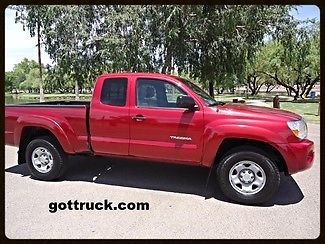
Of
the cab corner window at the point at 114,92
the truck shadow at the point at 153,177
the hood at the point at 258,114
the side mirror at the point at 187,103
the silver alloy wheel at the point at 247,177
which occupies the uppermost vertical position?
the cab corner window at the point at 114,92

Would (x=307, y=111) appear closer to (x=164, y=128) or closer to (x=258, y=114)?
(x=258, y=114)

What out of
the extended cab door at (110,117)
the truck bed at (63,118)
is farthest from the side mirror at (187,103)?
the truck bed at (63,118)

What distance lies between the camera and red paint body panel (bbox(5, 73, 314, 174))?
401cm

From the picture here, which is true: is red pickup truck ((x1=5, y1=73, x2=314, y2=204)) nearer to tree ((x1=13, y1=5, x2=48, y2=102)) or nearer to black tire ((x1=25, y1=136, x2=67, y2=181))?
black tire ((x1=25, y1=136, x2=67, y2=181))

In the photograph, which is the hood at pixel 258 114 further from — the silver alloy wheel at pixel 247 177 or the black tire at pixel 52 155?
the black tire at pixel 52 155

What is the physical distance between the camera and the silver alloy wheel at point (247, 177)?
13.5 ft

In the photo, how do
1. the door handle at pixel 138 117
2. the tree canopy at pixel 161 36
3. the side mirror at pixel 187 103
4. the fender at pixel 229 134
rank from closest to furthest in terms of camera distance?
the fender at pixel 229 134 → the side mirror at pixel 187 103 → the door handle at pixel 138 117 → the tree canopy at pixel 161 36

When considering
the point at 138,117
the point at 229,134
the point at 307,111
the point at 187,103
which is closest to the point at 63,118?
the point at 138,117

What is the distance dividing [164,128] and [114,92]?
103 centimetres

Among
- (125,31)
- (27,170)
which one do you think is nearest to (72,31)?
(125,31)

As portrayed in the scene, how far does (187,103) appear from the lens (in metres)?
4.28

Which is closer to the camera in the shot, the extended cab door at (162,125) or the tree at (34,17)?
the extended cab door at (162,125)

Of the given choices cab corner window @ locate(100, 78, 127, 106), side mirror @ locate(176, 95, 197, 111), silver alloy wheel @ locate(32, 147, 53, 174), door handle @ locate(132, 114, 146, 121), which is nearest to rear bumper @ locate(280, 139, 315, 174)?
side mirror @ locate(176, 95, 197, 111)

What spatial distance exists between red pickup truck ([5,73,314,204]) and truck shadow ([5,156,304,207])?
407mm
